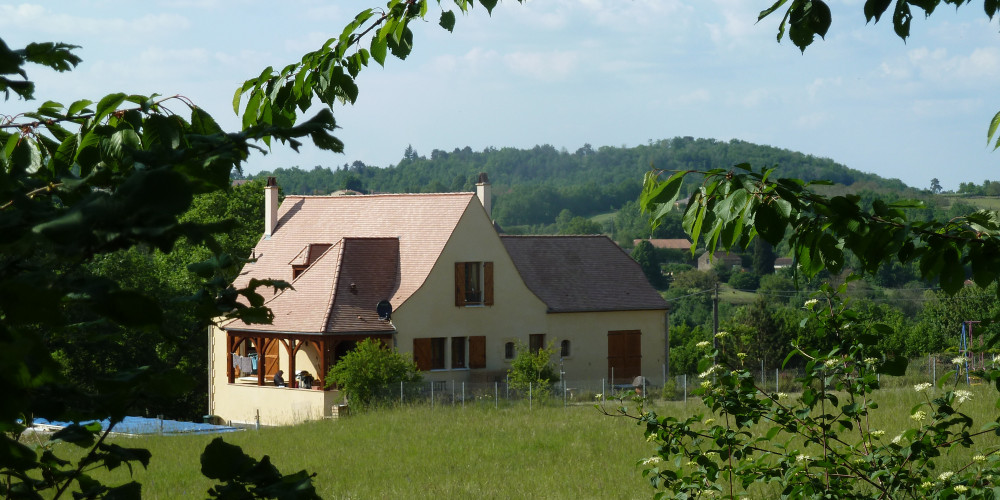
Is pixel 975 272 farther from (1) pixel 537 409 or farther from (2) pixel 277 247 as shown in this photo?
(2) pixel 277 247

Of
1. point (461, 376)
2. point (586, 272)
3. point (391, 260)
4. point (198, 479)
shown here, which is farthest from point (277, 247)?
point (198, 479)

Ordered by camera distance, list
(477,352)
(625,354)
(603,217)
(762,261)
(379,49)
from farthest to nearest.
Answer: (603,217)
(762,261)
(625,354)
(477,352)
(379,49)

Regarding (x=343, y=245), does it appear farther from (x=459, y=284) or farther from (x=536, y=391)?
(x=536, y=391)

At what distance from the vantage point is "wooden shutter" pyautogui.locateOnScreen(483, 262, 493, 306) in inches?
1314

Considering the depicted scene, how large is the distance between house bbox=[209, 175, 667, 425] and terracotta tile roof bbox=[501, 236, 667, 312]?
63 millimetres

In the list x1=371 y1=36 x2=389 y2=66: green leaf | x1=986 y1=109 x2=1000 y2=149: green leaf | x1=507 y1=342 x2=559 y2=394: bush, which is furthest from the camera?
x1=507 y1=342 x2=559 y2=394: bush

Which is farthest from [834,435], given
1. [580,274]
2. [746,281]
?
[746,281]

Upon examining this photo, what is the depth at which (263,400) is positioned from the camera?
3209 centimetres

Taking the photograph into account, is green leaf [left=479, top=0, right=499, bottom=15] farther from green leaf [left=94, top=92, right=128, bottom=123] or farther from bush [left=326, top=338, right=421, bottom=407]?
bush [left=326, top=338, right=421, bottom=407]

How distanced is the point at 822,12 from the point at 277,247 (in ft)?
116

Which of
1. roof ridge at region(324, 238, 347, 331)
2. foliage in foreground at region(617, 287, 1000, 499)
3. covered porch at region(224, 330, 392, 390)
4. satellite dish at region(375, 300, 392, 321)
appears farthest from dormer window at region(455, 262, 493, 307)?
foliage in foreground at region(617, 287, 1000, 499)

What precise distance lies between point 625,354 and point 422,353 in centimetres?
857

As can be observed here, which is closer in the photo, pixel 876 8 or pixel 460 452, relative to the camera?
pixel 876 8

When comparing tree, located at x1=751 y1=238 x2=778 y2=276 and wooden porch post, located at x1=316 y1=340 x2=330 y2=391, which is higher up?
tree, located at x1=751 y1=238 x2=778 y2=276
